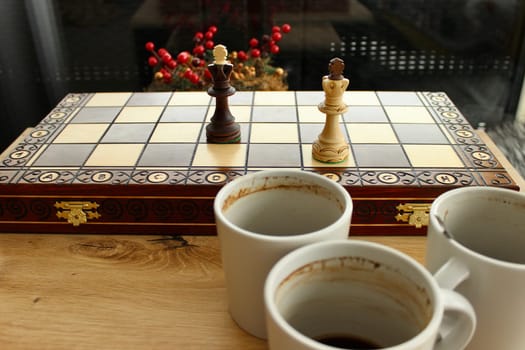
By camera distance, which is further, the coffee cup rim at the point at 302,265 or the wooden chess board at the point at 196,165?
the wooden chess board at the point at 196,165

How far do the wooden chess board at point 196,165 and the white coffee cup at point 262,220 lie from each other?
7.9 inches

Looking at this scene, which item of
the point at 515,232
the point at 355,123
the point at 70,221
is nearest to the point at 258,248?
the point at 515,232

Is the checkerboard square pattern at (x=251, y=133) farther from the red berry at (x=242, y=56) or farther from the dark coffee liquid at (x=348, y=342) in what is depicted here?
the red berry at (x=242, y=56)

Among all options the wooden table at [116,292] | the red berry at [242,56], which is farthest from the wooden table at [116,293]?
the red berry at [242,56]

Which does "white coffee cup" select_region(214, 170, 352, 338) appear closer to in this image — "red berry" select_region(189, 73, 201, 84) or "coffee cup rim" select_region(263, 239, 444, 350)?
"coffee cup rim" select_region(263, 239, 444, 350)

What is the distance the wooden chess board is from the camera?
79 centimetres

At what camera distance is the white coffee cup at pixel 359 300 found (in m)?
0.40

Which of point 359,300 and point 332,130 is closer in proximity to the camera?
point 359,300

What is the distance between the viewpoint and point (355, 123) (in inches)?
39.1

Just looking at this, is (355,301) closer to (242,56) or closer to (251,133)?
(251,133)

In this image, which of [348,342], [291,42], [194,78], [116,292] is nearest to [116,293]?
[116,292]

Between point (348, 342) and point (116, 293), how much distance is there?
0.34 metres

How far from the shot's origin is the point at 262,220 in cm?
61

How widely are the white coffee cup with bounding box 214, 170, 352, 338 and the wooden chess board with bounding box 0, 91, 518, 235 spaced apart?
0.20 m
